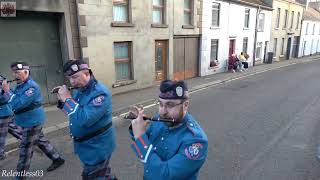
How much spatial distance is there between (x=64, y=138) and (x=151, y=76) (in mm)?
7334

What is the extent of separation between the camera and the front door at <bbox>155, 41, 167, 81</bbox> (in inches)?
561

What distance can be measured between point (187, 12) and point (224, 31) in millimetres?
4695

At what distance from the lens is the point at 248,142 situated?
6.56 m

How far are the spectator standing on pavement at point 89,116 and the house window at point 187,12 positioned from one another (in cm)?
1358

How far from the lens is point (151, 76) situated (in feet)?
45.0

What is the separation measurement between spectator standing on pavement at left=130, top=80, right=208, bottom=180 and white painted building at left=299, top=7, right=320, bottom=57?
40.9m

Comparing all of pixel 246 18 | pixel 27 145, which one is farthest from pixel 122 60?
pixel 246 18

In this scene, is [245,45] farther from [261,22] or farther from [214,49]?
[214,49]

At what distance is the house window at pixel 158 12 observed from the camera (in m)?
13.7

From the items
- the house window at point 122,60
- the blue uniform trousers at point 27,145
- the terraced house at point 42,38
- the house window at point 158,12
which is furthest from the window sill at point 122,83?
the blue uniform trousers at point 27,145

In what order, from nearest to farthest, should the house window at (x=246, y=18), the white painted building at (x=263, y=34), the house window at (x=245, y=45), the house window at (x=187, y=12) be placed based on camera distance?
1. the house window at (x=187, y=12)
2. the house window at (x=246, y=18)
3. the house window at (x=245, y=45)
4. the white painted building at (x=263, y=34)

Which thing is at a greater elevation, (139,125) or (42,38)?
(42,38)

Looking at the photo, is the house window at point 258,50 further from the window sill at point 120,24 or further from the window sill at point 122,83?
the window sill at point 120,24

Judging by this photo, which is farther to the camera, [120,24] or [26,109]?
[120,24]
